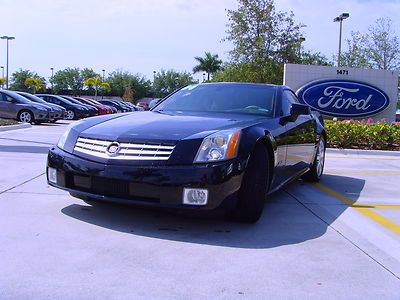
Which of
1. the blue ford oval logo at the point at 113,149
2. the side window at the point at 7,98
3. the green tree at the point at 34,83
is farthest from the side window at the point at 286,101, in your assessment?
the green tree at the point at 34,83

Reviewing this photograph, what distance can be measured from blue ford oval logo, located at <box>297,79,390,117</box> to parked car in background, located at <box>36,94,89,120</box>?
1266cm

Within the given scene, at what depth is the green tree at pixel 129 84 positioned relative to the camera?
82125 mm

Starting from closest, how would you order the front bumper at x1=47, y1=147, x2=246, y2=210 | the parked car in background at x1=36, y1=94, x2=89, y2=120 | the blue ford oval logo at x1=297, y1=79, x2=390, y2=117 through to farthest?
the front bumper at x1=47, y1=147, x2=246, y2=210 < the blue ford oval logo at x1=297, y1=79, x2=390, y2=117 < the parked car in background at x1=36, y1=94, x2=89, y2=120

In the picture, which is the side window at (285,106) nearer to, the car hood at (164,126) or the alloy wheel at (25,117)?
the car hood at (164,126)

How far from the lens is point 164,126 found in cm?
446

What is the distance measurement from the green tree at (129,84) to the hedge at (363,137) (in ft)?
225

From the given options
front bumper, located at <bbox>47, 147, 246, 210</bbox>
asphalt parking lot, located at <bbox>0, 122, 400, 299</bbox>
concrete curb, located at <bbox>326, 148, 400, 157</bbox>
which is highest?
front bumper, located at <bbox>47, 147, 246, 210</bbox>

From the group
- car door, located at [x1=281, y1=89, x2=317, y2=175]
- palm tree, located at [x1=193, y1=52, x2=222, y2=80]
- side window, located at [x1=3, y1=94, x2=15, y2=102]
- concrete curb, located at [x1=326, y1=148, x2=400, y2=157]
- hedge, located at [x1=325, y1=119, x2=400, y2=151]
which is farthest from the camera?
palm tree, located at [x1=193, y1=52, x2=222, y2=80]

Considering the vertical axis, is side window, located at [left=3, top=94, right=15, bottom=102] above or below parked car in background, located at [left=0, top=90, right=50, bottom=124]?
above

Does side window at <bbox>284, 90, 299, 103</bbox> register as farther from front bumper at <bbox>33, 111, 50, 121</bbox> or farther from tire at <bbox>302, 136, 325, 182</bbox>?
front bumper at <bbox>33, 111, 50, 121</bbox>

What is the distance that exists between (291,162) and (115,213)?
2.20 metres

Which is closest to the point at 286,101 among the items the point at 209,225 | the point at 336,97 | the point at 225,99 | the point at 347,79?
the point at 225,99

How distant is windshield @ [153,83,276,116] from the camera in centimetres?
545

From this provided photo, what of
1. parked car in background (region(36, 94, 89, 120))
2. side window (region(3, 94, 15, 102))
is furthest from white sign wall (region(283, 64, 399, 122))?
→ parked car in background (region(36, 94, 89, 120))
